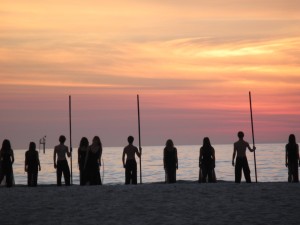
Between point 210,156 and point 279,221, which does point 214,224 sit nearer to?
point 279,221

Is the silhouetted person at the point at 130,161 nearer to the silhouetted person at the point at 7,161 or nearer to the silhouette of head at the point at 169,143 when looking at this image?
the silhouette of head at the point at 169,143

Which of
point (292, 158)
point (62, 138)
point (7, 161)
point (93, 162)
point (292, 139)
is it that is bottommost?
point (292, 158)

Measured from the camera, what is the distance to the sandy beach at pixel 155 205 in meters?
15.0

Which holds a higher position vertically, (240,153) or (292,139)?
(292,139)

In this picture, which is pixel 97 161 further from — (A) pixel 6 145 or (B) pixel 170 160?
(A) pixel 6 145

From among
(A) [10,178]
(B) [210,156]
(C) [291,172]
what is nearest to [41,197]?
(A) [10,178]

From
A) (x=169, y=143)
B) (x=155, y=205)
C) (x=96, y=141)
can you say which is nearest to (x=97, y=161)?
(x=96, y=141)

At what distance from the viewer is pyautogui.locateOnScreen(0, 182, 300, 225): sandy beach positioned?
1496cm

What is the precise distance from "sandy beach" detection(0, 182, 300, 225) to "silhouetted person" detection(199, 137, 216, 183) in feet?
12.0

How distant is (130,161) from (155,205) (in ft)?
25.5

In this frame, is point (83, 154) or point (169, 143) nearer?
point (83, 154)

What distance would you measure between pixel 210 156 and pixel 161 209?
9.09 meters

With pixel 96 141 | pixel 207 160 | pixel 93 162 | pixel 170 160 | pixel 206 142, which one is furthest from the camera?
pixel 170 160

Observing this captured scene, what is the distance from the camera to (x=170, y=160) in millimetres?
25781
